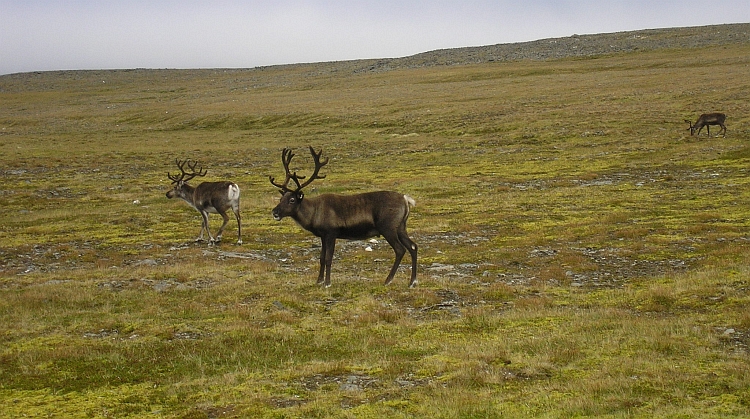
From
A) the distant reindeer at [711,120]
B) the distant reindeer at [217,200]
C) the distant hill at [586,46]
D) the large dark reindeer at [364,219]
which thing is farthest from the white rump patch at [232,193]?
the distant hill at [586,46]

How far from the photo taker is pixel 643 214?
24.4 m

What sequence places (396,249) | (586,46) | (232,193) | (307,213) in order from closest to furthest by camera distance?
(396,249), (307,213), (232,193), (586,46)

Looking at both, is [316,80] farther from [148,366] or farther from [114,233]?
[148,366]

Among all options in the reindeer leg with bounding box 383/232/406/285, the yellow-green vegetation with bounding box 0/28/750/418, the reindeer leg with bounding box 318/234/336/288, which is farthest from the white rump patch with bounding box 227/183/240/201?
the reindeer leg with bounding box 383/232/406/285

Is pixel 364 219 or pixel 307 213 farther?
pixel 307 213

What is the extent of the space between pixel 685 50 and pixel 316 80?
194ft

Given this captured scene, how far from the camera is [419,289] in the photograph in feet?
49.7

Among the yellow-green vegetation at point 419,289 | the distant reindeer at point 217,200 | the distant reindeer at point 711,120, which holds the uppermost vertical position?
the distant reindeer at point 711,120

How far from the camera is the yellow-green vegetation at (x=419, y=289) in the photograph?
909 cm

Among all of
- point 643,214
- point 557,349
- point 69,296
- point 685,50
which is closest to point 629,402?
point 557,349

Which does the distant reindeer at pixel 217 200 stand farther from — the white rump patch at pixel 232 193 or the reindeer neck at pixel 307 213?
the reindeer neck at pixel 307 213

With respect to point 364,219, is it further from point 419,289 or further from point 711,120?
point 711,120

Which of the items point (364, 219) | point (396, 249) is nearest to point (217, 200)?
point (364, 219)

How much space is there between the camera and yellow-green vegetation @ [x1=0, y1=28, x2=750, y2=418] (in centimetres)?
909
